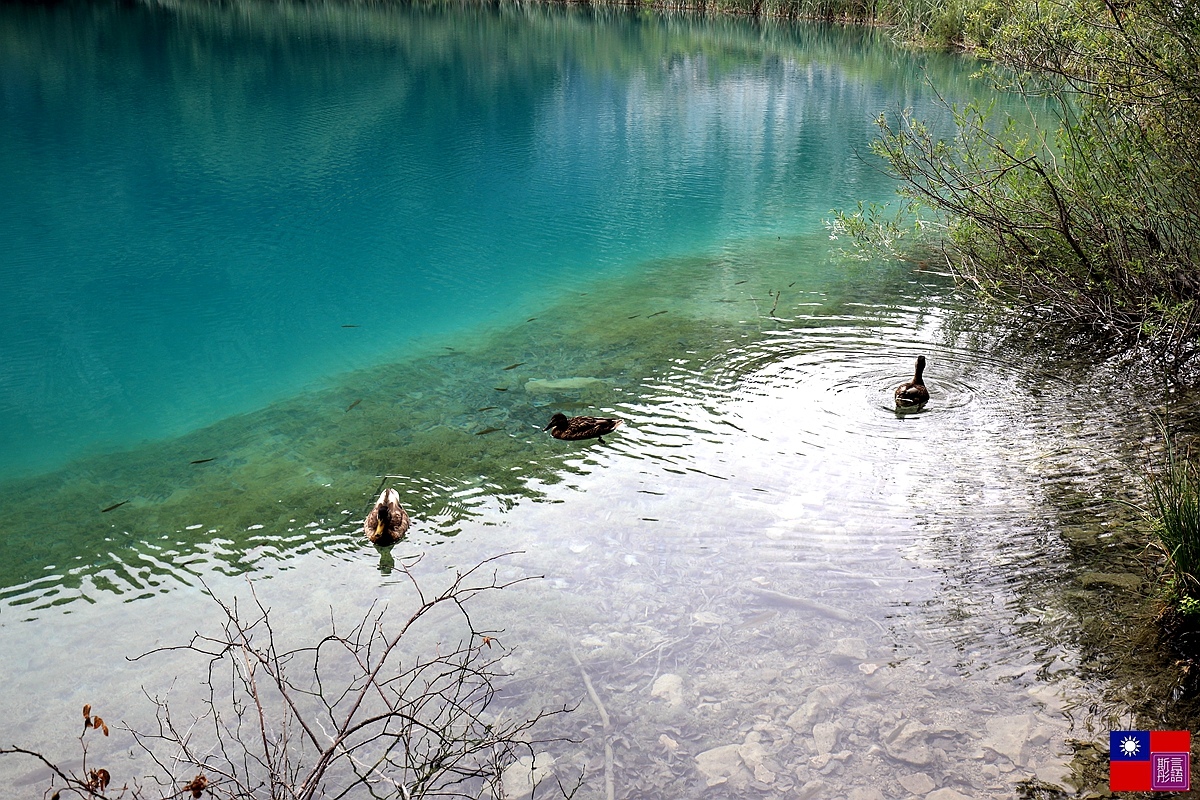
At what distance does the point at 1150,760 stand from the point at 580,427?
468 centimetres

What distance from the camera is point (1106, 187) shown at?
322 inches

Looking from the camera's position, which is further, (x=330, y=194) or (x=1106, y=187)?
(x=330, y=194)

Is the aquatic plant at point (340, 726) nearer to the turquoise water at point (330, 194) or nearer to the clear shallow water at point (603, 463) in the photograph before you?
the clear shallow water at point (603, 463)

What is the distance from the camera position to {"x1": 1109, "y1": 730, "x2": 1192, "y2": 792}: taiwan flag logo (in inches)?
148

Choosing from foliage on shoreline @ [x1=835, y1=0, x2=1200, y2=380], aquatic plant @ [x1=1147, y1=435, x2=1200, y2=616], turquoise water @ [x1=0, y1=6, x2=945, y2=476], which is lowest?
turquoise water @ [x1=0, y1=6, x2=945, y2=476]

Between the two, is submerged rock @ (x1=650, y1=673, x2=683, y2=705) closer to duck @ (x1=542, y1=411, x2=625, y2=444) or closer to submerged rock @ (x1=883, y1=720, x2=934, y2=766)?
submerged rock @ (x1=883, y1=720, x2=934, y2=766)

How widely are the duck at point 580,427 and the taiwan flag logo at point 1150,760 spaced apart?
4.41 metres

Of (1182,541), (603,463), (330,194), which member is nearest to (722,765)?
(1182,541)

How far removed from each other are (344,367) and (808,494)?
18.1ft

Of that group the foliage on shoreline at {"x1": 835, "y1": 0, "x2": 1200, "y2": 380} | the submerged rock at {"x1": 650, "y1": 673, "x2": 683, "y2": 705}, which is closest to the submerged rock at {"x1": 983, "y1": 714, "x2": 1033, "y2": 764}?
the submerged rock at {"x1": 650, "y1": 673, "x2": 683, "y2": 705}

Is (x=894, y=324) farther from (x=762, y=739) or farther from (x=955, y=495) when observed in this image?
(x=762, y=739)

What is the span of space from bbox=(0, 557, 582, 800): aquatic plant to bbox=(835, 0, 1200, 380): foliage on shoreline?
605cm

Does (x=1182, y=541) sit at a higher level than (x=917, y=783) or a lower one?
higher

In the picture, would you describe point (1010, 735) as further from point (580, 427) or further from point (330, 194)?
point (330, 194)
